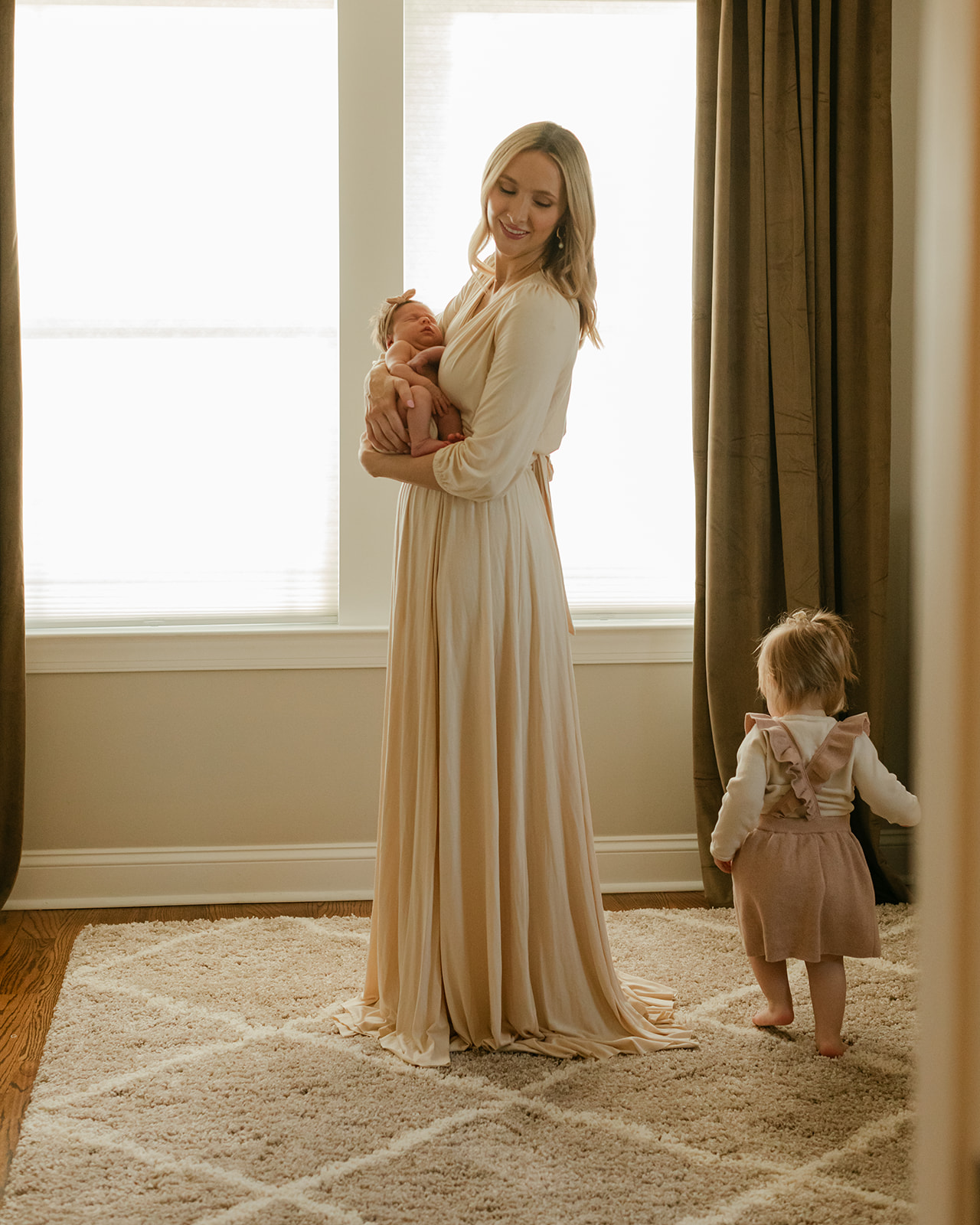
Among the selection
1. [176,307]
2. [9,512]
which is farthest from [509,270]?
[9,512]

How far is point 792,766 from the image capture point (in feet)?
6.32

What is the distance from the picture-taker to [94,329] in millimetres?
2857

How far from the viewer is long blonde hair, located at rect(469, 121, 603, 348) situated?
6.21 feet

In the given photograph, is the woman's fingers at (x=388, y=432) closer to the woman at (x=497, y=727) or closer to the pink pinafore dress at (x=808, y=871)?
the woman at (x=497, y=727)

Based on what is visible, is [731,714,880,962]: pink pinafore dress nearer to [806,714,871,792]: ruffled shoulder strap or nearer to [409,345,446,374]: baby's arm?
[806,714,871,792]: ruffled shoulder strap

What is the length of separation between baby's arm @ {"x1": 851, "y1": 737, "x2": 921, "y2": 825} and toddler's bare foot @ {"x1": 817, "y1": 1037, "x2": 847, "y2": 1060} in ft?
1.34

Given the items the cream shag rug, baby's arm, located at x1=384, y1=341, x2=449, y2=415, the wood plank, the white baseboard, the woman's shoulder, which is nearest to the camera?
the cream shag rug

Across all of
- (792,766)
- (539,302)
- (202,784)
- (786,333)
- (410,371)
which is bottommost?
(202,784)

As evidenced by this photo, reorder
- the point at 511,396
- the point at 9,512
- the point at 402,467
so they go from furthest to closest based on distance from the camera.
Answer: the point at 9,512, the point at 402,467, the point at 511,396

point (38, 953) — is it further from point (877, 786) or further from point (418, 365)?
point (877, 786)

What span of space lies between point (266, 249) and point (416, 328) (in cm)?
102

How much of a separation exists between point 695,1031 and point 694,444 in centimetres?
146

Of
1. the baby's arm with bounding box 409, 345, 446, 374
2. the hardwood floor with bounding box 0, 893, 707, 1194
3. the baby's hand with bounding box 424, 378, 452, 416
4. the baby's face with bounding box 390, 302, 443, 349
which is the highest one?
the baby's face with bounding box 390, 302, 443, 349

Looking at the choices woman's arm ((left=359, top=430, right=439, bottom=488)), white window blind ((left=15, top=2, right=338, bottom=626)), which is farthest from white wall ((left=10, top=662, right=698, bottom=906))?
woman's arm ((left=359, top=430, right=439, bottom=488))
